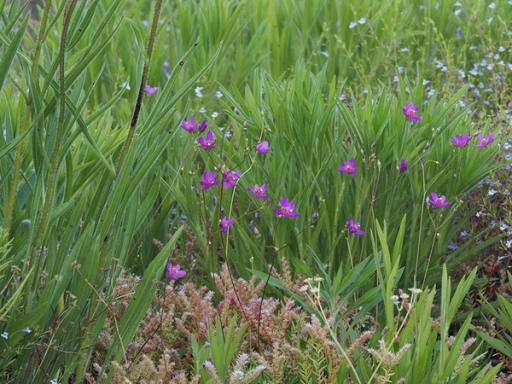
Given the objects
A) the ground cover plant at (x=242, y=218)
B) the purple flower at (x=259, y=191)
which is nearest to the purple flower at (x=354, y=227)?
the ground cover plant at (x=242, y=218)

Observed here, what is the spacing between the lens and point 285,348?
221 cm

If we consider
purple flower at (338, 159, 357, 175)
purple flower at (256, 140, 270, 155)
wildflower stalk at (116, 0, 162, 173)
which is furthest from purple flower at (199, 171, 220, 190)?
wildflower stalk at (116, 0, 162, 173)

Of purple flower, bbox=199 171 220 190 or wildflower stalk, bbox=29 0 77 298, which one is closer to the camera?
wildflower stalk, bbox=29 0 77 298

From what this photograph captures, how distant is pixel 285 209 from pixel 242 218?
0.33 m

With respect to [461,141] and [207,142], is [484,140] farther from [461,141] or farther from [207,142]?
[207,142]

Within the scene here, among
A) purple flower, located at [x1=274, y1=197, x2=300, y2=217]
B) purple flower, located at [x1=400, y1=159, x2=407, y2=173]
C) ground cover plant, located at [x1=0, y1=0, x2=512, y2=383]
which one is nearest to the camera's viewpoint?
ground cover plant, located at [x1=0, y1=0, x2=512, y2=383]

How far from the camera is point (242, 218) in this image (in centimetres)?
291

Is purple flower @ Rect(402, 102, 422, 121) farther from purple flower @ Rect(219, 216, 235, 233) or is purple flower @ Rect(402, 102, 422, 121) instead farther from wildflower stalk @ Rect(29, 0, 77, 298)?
wildflower stalk @ Rect(29, 0, 77, 298)

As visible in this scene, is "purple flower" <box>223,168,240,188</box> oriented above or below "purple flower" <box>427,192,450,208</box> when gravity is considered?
below

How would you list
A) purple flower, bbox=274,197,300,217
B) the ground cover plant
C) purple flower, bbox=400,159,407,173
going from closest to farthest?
the ground cover plant, purple flower, bbox=274,197,300,217, purple flower, bbox=400,159,407,173

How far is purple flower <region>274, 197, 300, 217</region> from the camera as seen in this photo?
8.50 ft

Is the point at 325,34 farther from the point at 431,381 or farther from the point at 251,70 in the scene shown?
the point at 431,381

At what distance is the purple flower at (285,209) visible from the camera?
259 centimetres

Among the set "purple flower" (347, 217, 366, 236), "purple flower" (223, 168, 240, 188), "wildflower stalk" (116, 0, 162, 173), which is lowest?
"purple flower" (347, 217, 366, 236)
